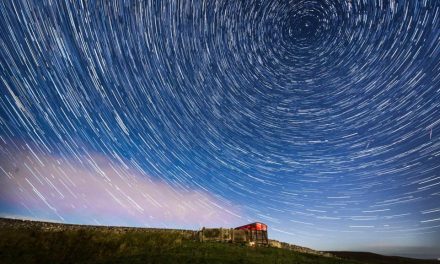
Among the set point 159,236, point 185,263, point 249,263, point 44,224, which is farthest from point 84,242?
point 249,263

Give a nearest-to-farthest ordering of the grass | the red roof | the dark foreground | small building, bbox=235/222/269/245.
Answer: the grass < the dark foreground < small building, bbox=235/222/269/245 < the red roof

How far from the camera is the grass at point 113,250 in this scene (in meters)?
21.1

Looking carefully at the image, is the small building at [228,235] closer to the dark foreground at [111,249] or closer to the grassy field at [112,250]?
the dark foreground at [111,249]

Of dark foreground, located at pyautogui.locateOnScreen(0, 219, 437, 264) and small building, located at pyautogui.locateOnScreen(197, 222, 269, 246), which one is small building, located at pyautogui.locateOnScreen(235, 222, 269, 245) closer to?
small building, located at pyautogui.locateOnScreen(197, 222, 269, 246)

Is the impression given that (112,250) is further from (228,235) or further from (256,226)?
(256,226)

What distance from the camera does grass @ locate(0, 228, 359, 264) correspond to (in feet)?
69.4

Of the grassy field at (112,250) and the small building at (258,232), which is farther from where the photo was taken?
the small building at (258,232)

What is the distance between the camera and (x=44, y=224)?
3419cm

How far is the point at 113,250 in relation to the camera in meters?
25.7

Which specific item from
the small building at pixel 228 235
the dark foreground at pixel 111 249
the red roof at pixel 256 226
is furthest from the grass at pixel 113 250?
the red roof at pixel 256 226

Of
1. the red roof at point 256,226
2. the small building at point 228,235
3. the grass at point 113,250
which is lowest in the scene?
the grass at point 113,250

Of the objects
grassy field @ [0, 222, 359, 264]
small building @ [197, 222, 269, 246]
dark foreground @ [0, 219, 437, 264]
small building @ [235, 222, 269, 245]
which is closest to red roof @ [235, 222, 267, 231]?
small building @ [235, 222, 269, 245]

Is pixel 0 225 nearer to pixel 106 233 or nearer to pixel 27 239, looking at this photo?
pixel 27 239

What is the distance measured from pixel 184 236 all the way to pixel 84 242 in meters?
10.1
